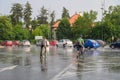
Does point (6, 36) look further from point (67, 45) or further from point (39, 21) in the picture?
point (39, 21)

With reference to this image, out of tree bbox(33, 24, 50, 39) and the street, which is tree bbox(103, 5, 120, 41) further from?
the street

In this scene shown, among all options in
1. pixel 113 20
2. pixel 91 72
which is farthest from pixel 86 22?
pixel 91 72

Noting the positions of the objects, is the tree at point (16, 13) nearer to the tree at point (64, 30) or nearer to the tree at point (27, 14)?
the tree at point (27, 14)

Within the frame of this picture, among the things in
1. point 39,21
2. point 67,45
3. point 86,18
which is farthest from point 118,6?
point 39,21

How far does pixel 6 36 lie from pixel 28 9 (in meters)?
40.8

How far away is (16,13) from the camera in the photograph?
14350cm

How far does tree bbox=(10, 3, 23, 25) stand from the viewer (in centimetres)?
14190

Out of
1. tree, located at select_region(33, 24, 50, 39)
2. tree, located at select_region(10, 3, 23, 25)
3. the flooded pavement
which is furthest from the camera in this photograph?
tree, located at select_region(10, 3, 23, 25)

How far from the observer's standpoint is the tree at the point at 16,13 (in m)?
142

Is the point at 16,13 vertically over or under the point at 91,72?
over

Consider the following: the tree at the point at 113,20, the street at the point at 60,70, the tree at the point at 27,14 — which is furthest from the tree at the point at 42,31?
the street at the point at 60,70

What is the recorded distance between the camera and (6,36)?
108000 millimetres

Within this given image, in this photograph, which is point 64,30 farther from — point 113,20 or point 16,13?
point 16,13

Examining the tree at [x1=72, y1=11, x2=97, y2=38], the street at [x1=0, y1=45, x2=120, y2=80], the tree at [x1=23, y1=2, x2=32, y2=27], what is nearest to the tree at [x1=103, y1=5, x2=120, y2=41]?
the tree at [x1=72, y1=11, x2=97, y2=38]
